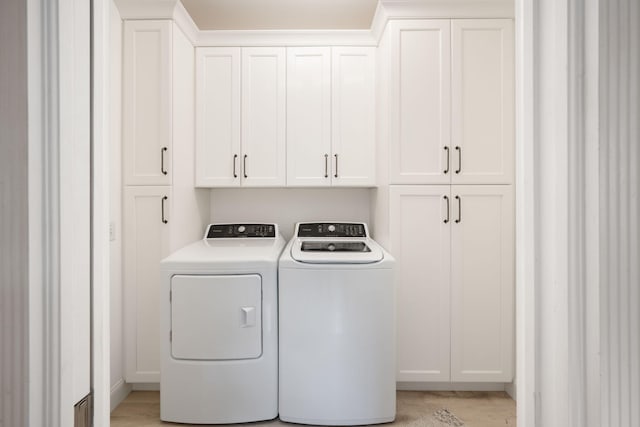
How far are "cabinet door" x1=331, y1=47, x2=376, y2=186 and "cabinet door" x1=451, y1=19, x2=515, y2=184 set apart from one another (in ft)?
1.84

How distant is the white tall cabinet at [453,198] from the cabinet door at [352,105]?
32 centimetres

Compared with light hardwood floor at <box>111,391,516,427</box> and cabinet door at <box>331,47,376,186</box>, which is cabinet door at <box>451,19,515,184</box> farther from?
light hardwood floor at <box>111,391,516,427</box>

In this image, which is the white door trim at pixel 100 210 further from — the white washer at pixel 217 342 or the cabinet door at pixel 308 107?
the cabinet door at pixel 308 107

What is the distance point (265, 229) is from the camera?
309 cm

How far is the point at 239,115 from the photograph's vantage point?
2.87 meters

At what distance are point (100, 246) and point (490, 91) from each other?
2461 mm

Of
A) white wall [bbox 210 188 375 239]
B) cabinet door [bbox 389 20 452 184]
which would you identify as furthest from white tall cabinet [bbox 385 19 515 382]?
white wall [bbox 210 188 375 239]

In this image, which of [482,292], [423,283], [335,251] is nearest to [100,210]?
[335,251]

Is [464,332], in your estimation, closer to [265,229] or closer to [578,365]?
[265,229]

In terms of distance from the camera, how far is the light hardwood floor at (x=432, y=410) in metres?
2.29

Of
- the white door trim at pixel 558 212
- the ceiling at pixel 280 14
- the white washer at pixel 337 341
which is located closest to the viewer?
the white door trim at pixel 558 212

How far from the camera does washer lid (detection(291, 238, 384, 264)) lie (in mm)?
2209

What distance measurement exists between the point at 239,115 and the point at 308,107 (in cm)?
47

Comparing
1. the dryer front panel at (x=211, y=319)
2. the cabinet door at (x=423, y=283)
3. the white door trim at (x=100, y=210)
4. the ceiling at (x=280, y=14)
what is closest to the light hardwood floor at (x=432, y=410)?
the cabinet door at (x=423, y=283)
